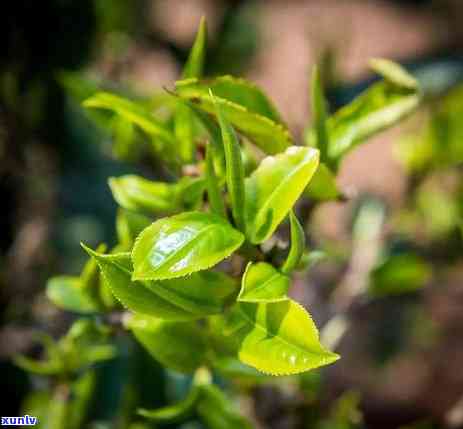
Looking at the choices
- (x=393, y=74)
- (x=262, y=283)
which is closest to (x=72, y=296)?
(x=262, y=283)

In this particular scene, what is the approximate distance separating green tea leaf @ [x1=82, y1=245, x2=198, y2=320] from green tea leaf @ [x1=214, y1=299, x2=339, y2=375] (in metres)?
0.04

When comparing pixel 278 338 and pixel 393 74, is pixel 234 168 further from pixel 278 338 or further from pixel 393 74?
pixel 393 74

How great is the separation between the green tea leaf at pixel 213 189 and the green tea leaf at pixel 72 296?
17 centimetres

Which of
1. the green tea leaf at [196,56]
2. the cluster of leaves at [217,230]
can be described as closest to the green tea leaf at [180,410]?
the cluster of leaves at [217,230]

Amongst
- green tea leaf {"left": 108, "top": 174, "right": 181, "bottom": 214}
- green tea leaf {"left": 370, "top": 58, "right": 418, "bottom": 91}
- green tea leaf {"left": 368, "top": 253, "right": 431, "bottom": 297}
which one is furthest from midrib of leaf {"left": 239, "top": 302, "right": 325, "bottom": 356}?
green tea leaf {"left": 368, "top": 253, "right": 431, "bottom": 297}

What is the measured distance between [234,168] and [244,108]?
0.06 meters

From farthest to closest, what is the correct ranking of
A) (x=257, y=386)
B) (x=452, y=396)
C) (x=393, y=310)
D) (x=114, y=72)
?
(x=452, y=396), (x=393, y=310), (x=114, y=72), (x=257, y=386)

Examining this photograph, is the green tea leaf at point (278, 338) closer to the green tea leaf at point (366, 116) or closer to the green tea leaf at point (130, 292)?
the green tea leaf at point (130, 292)

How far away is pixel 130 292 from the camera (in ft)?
1.47

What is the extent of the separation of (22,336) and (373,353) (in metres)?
0.92

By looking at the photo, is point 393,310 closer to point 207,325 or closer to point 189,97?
point 207,325

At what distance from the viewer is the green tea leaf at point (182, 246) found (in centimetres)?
42

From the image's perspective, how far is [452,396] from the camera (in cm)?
167

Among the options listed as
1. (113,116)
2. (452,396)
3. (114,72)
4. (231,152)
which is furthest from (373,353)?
(231,152)
